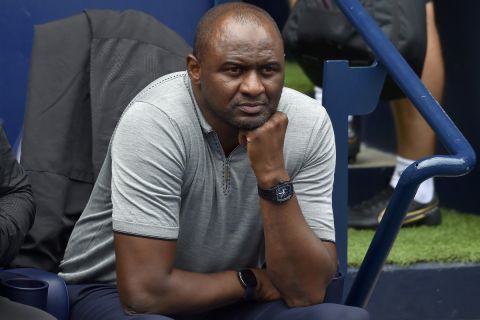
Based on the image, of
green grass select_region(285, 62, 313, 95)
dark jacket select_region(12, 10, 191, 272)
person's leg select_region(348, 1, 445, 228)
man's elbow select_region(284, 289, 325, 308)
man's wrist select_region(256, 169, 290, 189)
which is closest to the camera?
man's wrist select_region(256, 169, 290, 189)

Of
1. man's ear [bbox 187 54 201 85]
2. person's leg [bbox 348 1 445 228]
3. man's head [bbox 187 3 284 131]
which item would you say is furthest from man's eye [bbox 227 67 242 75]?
person's leg [bbox 348 1 445 228]

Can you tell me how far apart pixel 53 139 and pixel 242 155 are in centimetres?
66

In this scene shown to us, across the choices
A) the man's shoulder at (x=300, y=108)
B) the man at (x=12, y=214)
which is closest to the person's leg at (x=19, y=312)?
the man at (x=12, y=214)

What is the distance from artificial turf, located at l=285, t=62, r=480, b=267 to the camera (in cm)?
502

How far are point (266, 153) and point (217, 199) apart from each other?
0.69ft

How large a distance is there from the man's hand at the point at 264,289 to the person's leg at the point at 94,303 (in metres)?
0.40

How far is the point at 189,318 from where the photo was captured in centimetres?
353

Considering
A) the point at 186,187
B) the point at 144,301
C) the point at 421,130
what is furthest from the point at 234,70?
the point at 421,130

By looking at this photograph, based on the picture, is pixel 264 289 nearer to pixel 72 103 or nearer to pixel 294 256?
pixel 294 256

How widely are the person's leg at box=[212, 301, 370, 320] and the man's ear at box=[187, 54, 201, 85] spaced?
2.22 ft

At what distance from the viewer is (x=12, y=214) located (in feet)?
10.9

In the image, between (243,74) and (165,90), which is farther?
(165,90)

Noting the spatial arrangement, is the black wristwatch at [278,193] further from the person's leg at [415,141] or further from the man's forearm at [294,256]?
the person's leg at [415,141]

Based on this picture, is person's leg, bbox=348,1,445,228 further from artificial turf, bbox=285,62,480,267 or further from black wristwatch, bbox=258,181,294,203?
black wristwatch, bbox=258,181,294,203
